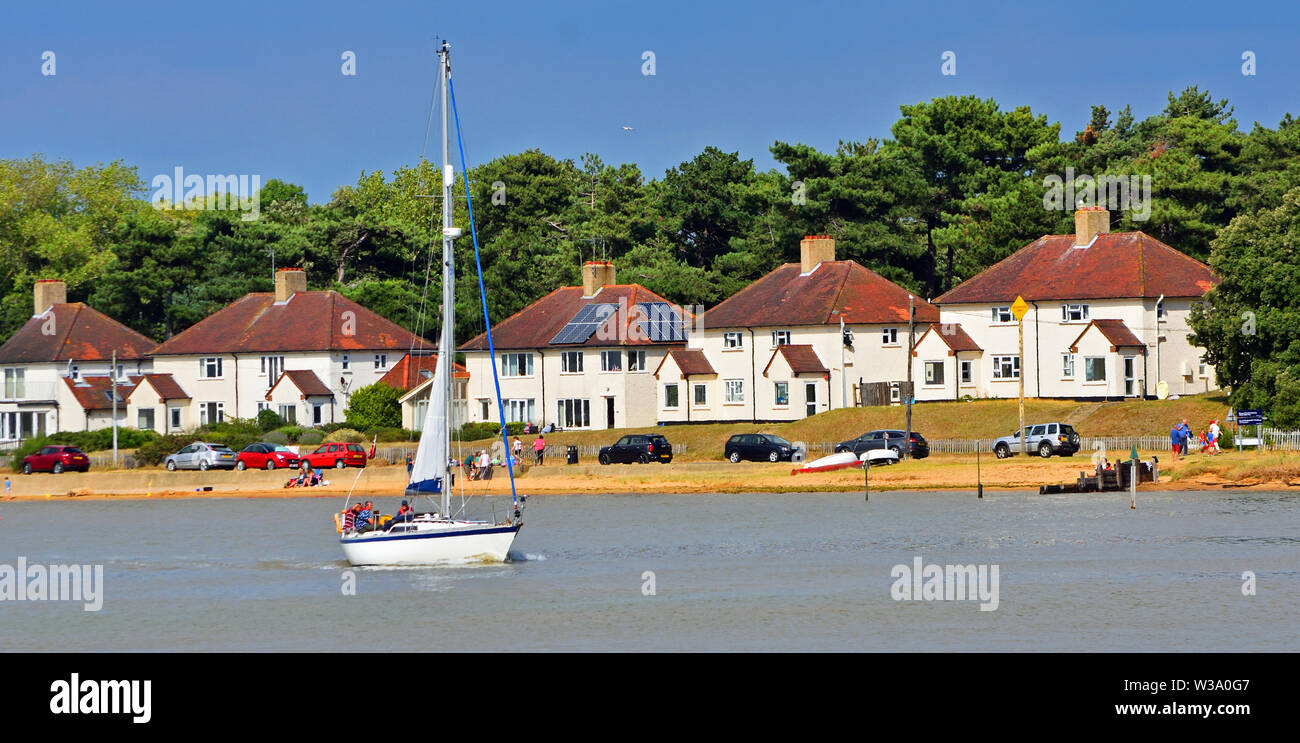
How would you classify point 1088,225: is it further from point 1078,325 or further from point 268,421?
point 268,421

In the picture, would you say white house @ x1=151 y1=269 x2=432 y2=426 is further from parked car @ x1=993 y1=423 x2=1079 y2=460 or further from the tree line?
parked car @ x1=993 y1=423 x2=1079 y2=460

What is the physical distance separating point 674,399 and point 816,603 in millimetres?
57312

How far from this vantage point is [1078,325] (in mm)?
93188

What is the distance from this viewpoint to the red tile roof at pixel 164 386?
109875mm

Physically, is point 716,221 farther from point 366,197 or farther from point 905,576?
point 905,576

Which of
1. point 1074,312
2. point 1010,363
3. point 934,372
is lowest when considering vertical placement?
point 934,372

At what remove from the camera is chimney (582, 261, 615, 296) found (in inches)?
4291

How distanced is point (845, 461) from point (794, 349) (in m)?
18.4

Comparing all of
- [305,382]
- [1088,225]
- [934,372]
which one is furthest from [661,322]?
[1088,225]

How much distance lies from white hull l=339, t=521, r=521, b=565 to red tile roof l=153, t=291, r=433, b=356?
190 feet

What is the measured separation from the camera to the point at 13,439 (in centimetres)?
11406

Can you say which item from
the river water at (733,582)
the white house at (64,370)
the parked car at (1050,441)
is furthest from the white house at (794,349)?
the white house at (64,370)

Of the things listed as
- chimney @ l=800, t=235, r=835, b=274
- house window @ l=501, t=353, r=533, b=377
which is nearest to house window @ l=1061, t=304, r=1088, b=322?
chimney @ l=800, t=235, r=835, b=274
